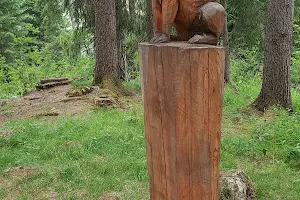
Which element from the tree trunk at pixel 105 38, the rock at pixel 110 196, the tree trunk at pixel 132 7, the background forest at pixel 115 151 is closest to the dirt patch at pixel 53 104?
the background forest at pixel 115 151

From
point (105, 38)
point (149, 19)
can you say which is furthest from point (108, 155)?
point (149, 19)

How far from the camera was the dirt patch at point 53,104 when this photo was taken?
7003 millimetres

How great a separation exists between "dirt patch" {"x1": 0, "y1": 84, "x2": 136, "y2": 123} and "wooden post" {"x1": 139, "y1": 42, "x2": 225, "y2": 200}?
4.68m

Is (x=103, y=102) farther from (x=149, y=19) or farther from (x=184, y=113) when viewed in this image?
(x=184, y=113)

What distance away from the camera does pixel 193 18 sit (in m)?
2.33

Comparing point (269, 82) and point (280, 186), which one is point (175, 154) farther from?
point (269, 82)

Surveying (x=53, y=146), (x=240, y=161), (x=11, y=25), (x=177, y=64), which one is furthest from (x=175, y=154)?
(x=11, y=25)

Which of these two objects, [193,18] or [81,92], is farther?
[81,92]

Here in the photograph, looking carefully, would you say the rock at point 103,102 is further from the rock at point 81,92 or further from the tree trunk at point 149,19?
the tree trunk at point 149,19

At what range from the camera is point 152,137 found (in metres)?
2.36

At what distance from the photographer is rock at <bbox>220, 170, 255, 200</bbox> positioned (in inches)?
129

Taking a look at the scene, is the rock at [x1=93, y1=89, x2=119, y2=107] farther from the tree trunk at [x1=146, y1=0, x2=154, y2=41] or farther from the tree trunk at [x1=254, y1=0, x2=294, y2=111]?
the tree trunk at [x1=254, y1=0, x2=294, y2=111]

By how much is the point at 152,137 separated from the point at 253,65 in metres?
13.2

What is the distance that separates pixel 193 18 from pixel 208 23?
123 millimetres
